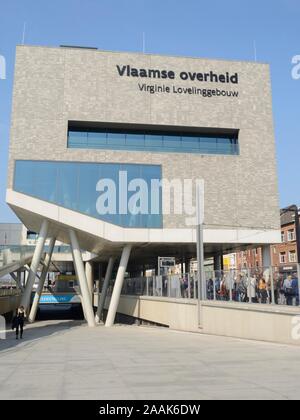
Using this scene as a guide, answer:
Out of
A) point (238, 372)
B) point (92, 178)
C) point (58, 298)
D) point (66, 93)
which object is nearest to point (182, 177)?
point (92, 178)

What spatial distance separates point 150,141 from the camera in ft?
127

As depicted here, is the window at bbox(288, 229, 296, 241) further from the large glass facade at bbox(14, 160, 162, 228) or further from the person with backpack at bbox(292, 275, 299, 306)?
the person with backpack at bbox(292, 275, 299, 306)

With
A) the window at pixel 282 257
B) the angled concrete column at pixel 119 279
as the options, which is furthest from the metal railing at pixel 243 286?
the window at pixel 282 257

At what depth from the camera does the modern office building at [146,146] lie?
111 feet

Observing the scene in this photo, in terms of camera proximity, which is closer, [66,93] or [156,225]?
[156,225]

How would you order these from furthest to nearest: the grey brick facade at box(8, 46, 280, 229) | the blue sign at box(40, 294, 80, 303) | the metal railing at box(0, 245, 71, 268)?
the blue sign at box(40, 294, 80, 303)
the metal railing at box(0, 245, 71, 268)
the grey brick facade at box(8, 46, 280, 229)

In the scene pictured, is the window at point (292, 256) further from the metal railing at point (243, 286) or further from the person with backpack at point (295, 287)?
the person with backpack at point (295, 287)

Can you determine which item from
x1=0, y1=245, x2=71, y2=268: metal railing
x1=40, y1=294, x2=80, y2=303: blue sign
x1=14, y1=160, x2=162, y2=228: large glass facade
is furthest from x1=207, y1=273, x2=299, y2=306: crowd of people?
x1=40, y1=294, x2=80, y2=303: blue sign

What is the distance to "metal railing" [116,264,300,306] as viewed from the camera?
14.6m

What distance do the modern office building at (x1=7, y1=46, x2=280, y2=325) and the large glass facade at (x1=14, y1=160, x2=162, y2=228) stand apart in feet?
0.26

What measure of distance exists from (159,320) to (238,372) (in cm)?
1984

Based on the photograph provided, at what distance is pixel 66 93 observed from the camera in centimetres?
3797

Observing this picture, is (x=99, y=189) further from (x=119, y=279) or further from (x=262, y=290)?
(x=262, y=290)
